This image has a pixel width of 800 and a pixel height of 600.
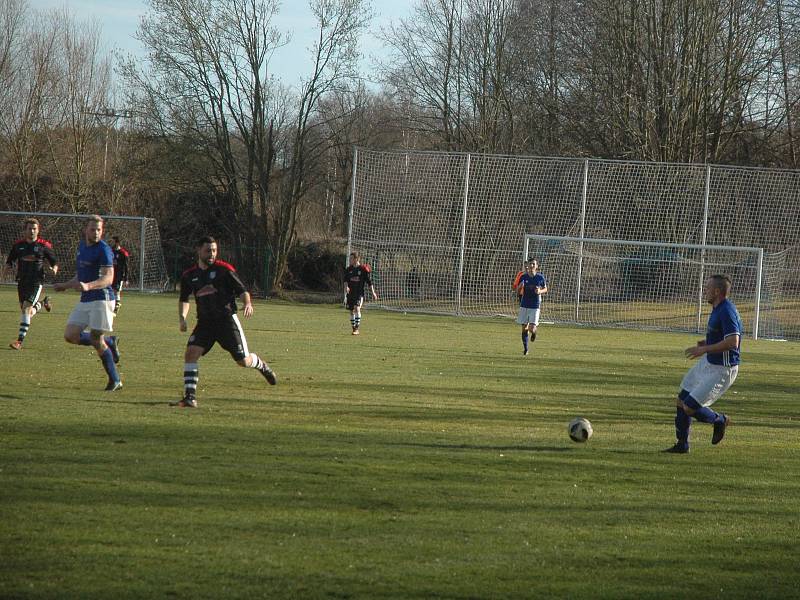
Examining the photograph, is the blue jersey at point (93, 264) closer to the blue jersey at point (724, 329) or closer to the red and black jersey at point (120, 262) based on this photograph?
the blue jersey at point (724, 329)

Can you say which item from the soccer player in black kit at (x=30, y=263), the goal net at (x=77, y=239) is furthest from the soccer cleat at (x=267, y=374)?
the goal net at (x=77, y=239)

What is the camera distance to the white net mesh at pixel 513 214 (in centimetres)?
3225

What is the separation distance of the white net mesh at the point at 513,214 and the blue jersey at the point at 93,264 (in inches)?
845

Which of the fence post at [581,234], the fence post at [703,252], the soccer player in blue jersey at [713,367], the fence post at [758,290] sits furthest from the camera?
the fence post at [581,234]

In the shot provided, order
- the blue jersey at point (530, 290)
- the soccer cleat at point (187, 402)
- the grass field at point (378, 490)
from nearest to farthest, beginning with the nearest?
the grass field at point (378, 490), the soccer cleat at point (187, 402), the blue jersey at point (530, 290)

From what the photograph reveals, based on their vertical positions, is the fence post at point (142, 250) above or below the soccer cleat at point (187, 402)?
above

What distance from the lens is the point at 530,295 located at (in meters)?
21.1

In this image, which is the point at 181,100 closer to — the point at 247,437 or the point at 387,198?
the point at 387,198

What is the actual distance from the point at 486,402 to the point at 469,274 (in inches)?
831

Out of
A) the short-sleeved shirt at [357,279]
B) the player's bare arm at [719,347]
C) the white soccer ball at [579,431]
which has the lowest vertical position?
the white soccer ball at [579,431]

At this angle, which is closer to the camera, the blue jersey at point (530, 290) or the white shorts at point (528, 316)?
the white shorts at point (528, 316)

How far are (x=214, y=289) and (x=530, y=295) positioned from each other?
35.7ft

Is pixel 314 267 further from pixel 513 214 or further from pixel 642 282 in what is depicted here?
pixel 642 282

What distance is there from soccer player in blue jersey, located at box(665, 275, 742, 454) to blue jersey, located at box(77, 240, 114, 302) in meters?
6.89
